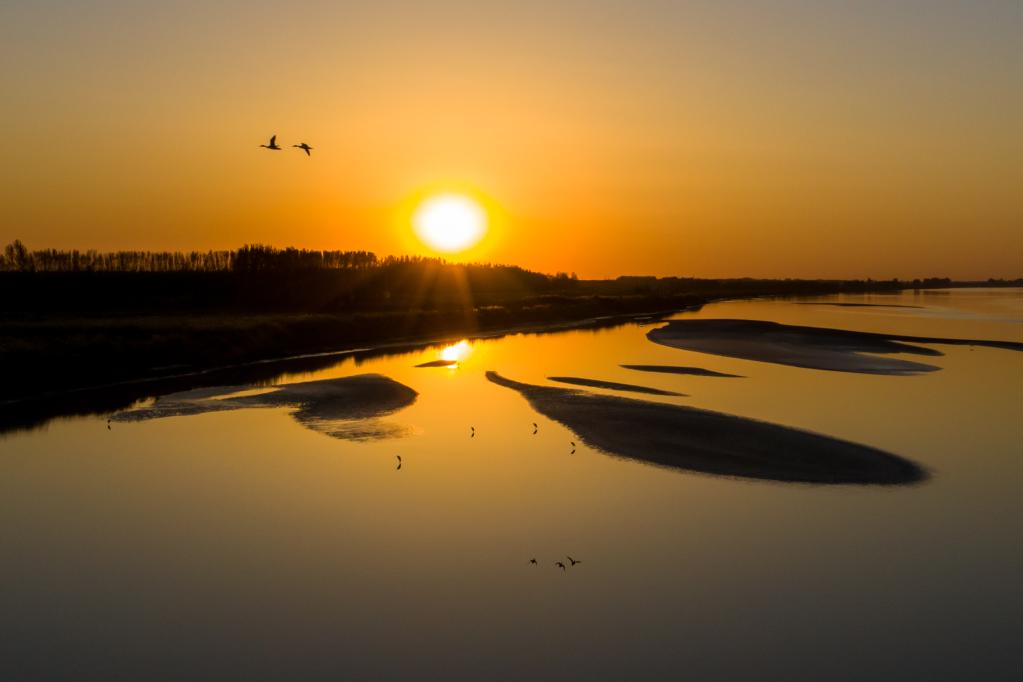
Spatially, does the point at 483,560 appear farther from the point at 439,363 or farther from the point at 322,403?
the point at 439,363

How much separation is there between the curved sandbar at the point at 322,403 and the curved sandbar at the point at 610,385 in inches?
334

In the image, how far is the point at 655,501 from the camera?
17.9 meters

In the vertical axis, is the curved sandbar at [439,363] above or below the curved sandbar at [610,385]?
below

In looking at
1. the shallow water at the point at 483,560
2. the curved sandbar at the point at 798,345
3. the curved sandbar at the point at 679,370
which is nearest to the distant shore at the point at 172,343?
the shallow water at the point at 483,560

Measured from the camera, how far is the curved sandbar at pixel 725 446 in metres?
20.3

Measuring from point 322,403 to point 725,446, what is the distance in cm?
1653

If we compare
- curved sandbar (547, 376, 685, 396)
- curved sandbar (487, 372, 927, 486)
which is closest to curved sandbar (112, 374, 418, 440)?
curved sandbar (487, 372, 927, 486)

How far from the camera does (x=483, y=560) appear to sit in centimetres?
1445

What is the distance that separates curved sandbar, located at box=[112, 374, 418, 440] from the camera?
26725mm

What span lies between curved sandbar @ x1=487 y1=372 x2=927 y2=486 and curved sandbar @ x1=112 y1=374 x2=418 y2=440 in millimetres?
6768

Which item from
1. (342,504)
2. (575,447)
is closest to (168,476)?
(342,504)

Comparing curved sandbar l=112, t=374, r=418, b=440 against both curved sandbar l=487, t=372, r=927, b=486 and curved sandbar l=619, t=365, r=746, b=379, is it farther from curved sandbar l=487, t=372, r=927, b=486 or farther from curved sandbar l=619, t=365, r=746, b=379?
curved sandbar l=619, t=365, r=746, b=379

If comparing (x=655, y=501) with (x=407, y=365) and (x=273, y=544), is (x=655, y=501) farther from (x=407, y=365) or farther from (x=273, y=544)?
(x=407, y=365)

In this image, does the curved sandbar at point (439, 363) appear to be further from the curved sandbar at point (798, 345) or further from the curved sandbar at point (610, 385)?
the curved sandbar at point (798, 345)
